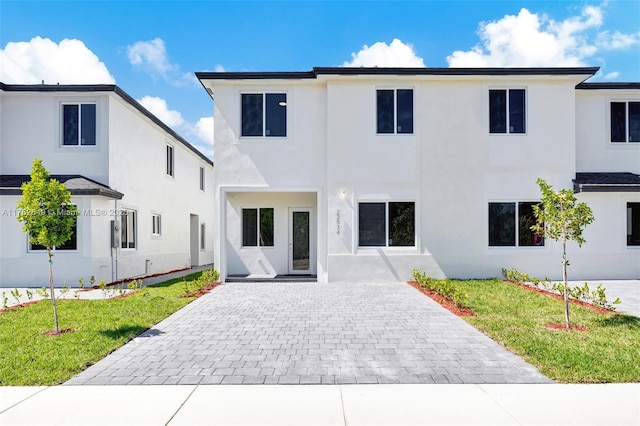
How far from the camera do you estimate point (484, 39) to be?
15.5 metres

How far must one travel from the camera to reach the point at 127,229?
15.0 m

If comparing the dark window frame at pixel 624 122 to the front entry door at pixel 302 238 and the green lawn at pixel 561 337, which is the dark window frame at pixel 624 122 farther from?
the front entry door at pixel 302 238

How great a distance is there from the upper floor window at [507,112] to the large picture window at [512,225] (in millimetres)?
2703

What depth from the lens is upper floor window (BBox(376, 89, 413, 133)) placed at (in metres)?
13.4

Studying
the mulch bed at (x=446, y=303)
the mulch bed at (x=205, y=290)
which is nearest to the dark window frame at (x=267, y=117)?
the mulch bed at (x=205, y=290)

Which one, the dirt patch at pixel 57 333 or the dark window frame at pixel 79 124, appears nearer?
the dirt patch at pixel 57 333

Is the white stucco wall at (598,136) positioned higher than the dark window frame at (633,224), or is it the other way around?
the white stucco wall at (598,136)

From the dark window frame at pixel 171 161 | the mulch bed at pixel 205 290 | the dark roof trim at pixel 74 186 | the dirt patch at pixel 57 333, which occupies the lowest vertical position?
the mulch bed at pixel 205 290

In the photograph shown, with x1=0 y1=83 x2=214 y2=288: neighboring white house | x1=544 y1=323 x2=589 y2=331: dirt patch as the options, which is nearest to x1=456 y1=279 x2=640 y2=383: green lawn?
x1=544 y1=323 x2=589 y2=331: dirt patch

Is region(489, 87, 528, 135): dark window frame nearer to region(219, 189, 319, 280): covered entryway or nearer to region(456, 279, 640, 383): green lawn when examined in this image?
region(456, 279, 640, 383): green lawn

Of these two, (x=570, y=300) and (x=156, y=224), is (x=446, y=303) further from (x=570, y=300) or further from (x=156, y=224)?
(x=156, y=224)

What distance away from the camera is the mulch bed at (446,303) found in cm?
864
